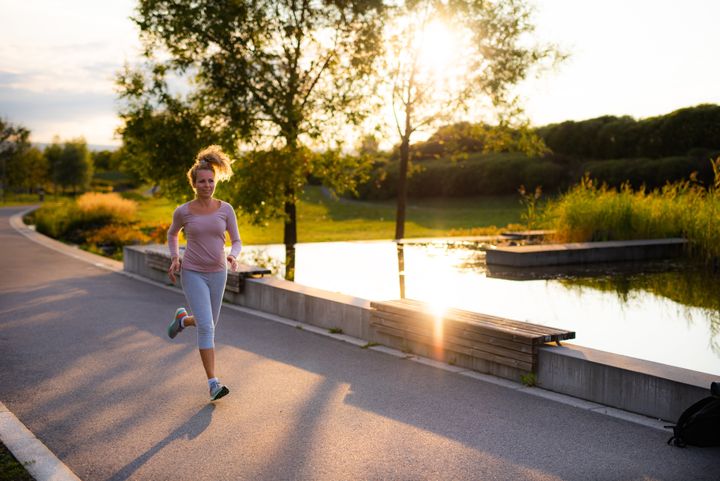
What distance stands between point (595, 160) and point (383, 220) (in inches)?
538

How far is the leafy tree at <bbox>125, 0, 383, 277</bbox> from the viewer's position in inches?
701

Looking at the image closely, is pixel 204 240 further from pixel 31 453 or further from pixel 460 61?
pixel 460 61

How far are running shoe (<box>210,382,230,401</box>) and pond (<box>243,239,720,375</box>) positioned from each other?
9.50 ft

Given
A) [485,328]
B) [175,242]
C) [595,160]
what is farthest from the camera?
[595,160]

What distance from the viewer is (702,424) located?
16.0 ft

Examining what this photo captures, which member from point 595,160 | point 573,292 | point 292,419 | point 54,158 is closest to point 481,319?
point 292,419

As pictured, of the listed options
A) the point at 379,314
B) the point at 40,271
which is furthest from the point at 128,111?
the point at 379,314

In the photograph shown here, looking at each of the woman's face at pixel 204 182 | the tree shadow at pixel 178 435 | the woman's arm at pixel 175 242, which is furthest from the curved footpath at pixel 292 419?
the woman's face at pixel 204 182

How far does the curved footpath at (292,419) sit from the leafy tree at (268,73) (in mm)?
9420

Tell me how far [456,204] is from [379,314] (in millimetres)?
34290

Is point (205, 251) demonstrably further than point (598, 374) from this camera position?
Yes

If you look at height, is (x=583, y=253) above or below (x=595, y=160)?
below

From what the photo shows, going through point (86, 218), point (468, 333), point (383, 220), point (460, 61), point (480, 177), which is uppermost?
point (460, 61)

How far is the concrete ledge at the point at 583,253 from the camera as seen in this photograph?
45.2ft
